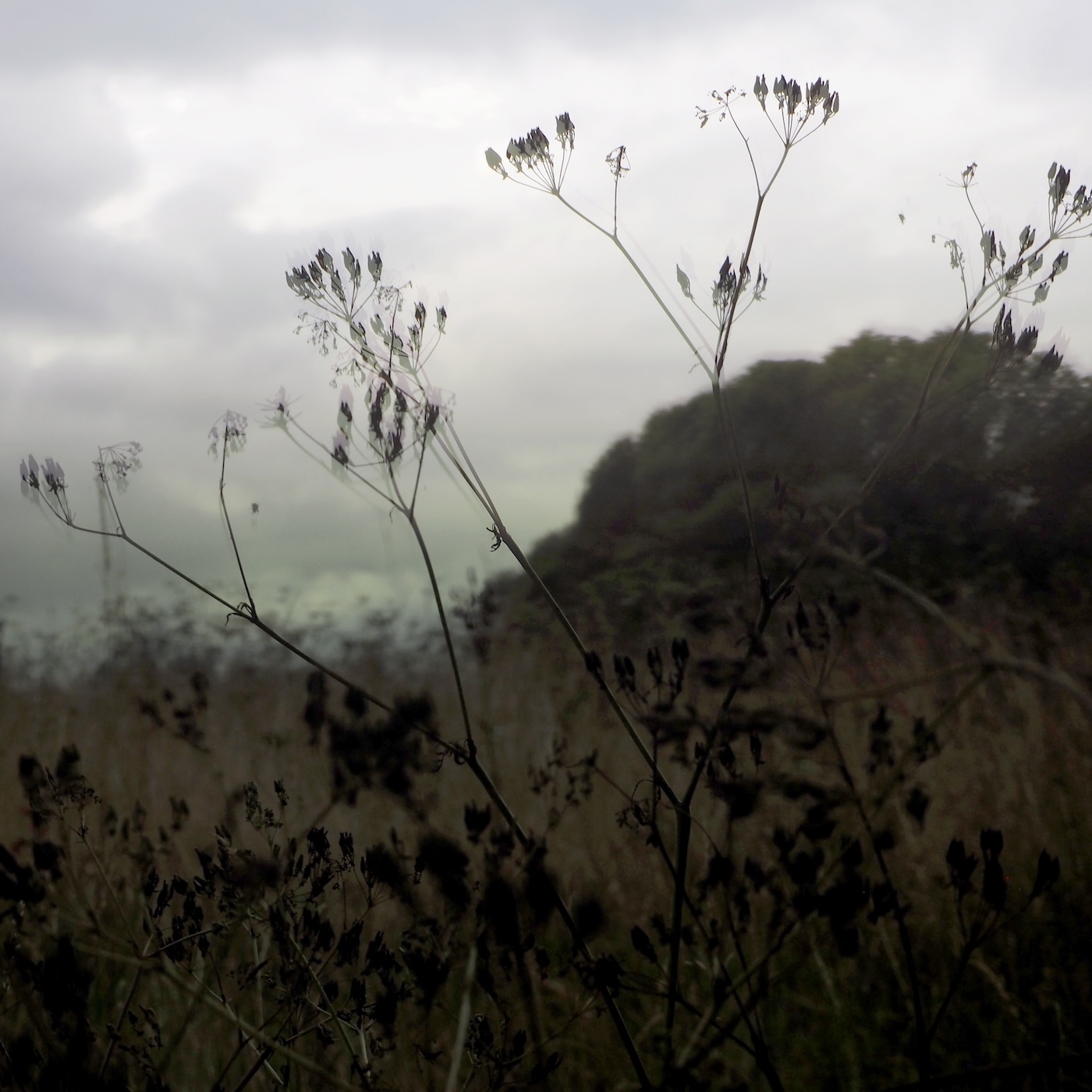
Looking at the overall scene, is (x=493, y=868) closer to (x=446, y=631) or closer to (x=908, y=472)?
(x=446, y=631)

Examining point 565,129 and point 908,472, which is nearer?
point 565,129

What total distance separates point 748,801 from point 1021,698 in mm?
3534

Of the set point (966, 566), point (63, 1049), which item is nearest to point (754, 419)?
point (966, 566)

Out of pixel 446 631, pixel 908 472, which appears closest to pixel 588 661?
pixel 446 631

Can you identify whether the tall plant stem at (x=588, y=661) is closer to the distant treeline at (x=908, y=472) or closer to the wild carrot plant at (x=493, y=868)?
the wild carrot plant at (x=493, y=868)

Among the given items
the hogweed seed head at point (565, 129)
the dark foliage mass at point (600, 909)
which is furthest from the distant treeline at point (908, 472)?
the hogweed seed head at point (565, 129)

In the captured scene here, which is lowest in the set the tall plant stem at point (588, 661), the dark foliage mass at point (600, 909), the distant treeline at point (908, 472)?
the dark foliage mass at point (600, 909)

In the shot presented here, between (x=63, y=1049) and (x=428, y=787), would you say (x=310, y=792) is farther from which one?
(x=63, y=1049)

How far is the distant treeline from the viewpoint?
797 centimetres

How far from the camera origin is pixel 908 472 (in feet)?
25.2

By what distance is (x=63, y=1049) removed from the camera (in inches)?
45.8

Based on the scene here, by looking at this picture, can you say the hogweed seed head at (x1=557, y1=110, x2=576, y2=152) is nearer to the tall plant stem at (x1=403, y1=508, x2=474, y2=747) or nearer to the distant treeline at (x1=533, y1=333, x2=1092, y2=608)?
the tall plant stem at (x1=403, y1=508, x2=474, y2=747)

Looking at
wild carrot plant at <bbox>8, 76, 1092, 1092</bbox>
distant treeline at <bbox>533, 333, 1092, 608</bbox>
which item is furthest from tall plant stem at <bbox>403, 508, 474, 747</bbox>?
distant treeline at <bbox>533, 333, 1092, 608</bbox>

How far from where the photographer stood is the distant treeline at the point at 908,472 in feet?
26.2
